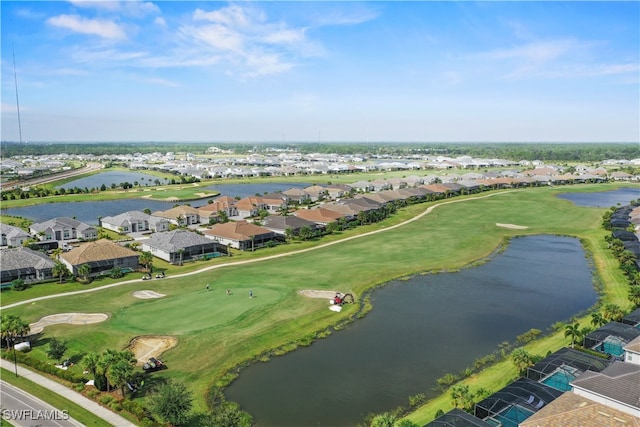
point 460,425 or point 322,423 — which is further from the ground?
point 460,425

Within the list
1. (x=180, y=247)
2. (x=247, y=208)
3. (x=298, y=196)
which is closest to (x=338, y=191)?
(x=298, y=196)

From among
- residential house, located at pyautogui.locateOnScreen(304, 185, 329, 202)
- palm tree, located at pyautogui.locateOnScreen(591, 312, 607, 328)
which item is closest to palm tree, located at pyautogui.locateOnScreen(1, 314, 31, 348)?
palm tree, located at pyautogui.locateOnScreen(591, 312, 607, 328)

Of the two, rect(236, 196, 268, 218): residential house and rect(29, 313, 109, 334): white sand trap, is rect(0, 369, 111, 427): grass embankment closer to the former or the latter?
rect(29, 313, 109, 334): white sand trap

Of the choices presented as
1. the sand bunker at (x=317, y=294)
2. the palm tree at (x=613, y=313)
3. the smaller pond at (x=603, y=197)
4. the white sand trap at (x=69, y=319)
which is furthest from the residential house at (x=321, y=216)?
the smaller pond at (x=603, y=197)

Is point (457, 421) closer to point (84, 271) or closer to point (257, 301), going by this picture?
Result: point (257, 301)

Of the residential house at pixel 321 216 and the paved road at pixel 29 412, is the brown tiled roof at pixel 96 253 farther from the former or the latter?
the residential house at pixel 321 216

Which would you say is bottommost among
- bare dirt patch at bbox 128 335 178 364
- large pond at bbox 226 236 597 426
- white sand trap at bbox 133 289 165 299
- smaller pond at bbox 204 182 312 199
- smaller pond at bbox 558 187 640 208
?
→ large pond at bbox 226 236 597 426

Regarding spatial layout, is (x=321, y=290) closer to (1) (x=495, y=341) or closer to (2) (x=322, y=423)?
(1) (x=495, y=341)

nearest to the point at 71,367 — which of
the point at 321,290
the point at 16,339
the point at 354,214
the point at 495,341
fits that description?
the point at 16,339
